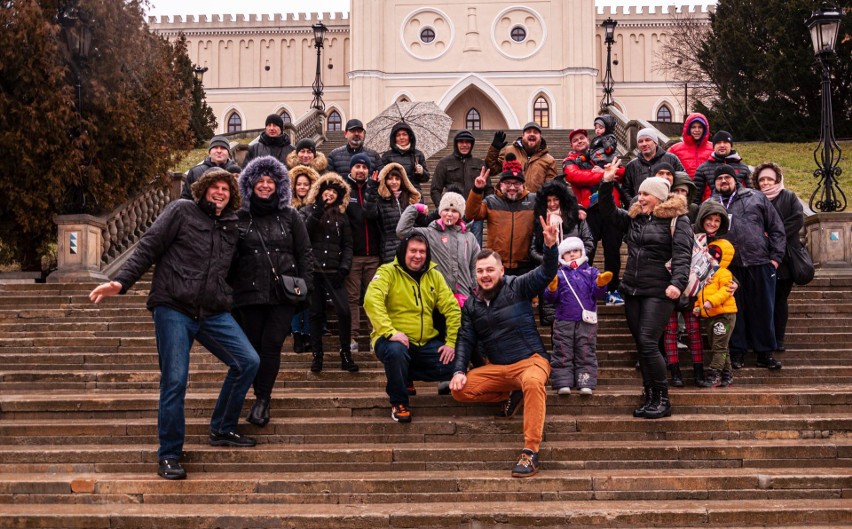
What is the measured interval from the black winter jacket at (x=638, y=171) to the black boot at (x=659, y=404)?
3.12m

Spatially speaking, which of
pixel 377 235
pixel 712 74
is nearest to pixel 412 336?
pixel 377 235

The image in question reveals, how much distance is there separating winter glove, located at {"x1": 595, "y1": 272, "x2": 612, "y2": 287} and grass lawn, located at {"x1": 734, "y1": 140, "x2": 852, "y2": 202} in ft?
48.4

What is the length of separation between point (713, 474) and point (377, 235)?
445 centimetres

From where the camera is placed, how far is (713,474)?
7.20 metres

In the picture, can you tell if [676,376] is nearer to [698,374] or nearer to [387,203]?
[698,374]

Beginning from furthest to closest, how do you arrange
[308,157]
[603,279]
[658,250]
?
[308,157], [658,250], [603,279]

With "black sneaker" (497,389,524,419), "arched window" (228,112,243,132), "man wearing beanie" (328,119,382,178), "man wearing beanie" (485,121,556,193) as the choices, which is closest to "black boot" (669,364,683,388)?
"black sneaker" (497,389,524,419)

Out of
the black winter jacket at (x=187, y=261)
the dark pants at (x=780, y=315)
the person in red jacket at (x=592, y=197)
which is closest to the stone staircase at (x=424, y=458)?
the dark pants at (x=780, y=315)

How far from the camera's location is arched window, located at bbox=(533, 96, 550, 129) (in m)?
41.8

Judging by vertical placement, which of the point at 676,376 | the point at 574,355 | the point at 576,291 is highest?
the point at 576,291

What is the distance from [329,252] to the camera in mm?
9273

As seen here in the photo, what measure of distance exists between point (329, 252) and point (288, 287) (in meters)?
1.62

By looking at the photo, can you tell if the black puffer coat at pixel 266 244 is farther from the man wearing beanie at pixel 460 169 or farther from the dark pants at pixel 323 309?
the man wearing beanie at pixel 460 169

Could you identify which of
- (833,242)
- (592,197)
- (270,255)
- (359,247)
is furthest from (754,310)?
(270,255)
